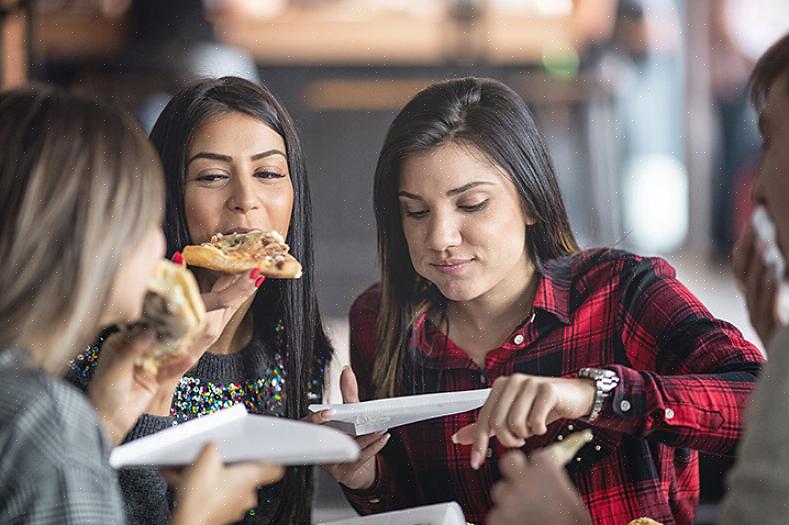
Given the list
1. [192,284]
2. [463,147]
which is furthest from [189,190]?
[463,147]

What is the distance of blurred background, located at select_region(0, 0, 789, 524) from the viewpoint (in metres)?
1.80

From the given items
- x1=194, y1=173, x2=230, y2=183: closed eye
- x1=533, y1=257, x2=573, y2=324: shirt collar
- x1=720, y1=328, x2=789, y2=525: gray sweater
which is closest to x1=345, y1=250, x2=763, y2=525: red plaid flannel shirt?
x1=533, y1=257, x2=573, y2=324: shirt collar

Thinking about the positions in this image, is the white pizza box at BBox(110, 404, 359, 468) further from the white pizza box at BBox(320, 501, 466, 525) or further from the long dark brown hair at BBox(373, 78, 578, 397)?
the long dark brown hair at BBox(373, 78, 578, 397)

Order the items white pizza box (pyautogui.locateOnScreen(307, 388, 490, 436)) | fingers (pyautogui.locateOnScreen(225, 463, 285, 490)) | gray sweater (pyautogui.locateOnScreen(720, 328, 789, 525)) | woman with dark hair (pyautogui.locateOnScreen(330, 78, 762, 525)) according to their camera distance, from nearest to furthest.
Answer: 1. gray sweater (pyautogui.locateOnScreen(720, 328, 789, 525))
2. fingers (pyautogui.locateOnScreen(225, 463, 285, 490))
3. white pizza box (pyautogui.locateOnScreen(307, 388, 490, 436))
4. woman with dark hair (pyautogui.locateOnScreen(330, 78, 762, 525))

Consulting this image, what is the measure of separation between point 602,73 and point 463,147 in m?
0.31

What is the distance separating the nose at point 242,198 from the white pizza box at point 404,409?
1.25ft

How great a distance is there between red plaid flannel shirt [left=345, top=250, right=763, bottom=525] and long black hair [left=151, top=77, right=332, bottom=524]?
0.31 ft

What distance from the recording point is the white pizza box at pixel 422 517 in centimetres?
155

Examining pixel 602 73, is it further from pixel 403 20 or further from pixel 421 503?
pixel 421 503

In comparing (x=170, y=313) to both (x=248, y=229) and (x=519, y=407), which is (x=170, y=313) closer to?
(x=248, y=229)

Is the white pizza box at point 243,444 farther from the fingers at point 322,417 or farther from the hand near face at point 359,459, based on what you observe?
the hand near face at point 359,459

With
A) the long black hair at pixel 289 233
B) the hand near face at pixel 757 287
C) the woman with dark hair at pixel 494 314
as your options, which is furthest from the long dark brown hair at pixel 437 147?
the hand near face at pixel 757 287

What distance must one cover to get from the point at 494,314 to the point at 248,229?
46 cm

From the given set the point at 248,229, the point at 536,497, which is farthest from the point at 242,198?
the point at 536,497
